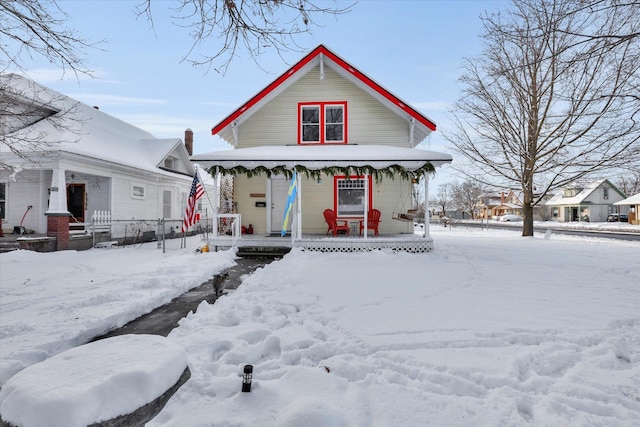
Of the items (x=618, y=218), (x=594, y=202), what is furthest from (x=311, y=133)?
(x=594, y=202)

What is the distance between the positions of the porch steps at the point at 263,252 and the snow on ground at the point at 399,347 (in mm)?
3445

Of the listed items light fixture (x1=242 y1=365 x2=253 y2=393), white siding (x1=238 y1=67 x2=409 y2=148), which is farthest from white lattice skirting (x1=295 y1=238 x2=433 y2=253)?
light fixture (x1=242 y1=365 x2=253 y2=393)

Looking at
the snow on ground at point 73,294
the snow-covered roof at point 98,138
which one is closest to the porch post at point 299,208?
the snow on ground at point 73,294

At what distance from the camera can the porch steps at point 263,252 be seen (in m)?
9.97

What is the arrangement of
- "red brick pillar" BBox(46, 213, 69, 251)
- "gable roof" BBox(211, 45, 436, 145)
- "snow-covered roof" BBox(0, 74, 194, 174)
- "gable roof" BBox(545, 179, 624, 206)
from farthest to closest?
"gable roof" BBox(545, 179, 624, 206)
"gable roof" BBox(211, 45, 436, 145)
"snow-covered roof" BBox(0, 74, 194, 174)
"red brick pillar" BBox(46, 213, 69, 251)

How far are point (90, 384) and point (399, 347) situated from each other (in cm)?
268

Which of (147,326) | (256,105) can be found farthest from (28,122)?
(147,326)

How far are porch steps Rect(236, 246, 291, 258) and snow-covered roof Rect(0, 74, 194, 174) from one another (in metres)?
6.76

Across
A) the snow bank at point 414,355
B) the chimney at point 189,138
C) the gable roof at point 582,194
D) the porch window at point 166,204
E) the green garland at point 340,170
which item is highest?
the chimney at point 189,138

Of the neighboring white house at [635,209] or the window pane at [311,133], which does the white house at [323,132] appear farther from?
the neighboring white house at [635,209]

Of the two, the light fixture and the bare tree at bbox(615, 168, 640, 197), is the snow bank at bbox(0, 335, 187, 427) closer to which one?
the light fixture

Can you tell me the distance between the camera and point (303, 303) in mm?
4781

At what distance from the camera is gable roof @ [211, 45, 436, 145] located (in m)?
12.0

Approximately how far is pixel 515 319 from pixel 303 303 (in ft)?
9.55
